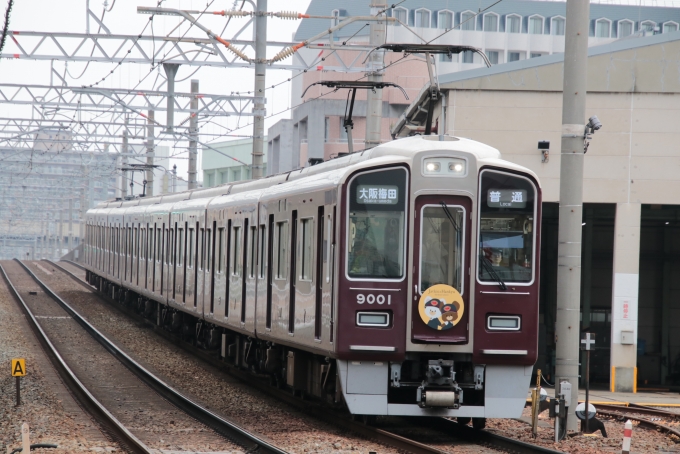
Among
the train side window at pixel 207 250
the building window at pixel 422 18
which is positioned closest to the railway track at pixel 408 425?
the train side window at pixel 207 250

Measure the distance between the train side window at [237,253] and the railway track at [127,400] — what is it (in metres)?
1.93

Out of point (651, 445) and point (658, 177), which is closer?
point (651, 445)

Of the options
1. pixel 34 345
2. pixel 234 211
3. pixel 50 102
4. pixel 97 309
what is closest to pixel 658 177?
pixel 234 211

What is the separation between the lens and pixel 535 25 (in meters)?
69.8

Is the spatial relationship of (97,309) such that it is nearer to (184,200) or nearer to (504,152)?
(184,200)

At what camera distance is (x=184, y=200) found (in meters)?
21.8

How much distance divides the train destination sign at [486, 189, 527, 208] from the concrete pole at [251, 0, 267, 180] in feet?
35.3

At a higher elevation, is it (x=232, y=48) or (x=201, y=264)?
(x=232, y=48)

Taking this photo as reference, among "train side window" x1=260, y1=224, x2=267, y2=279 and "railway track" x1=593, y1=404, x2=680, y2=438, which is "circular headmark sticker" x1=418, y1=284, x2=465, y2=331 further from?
"train side window" x1=260, y1=224, x2=267, y2=279

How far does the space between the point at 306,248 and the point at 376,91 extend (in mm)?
5270

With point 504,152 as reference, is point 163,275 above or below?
below

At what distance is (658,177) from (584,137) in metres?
8.45

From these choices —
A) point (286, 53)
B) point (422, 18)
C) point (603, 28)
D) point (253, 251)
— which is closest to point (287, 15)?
point (286, 53)

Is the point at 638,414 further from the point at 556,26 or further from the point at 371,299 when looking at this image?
the point at 556,26
